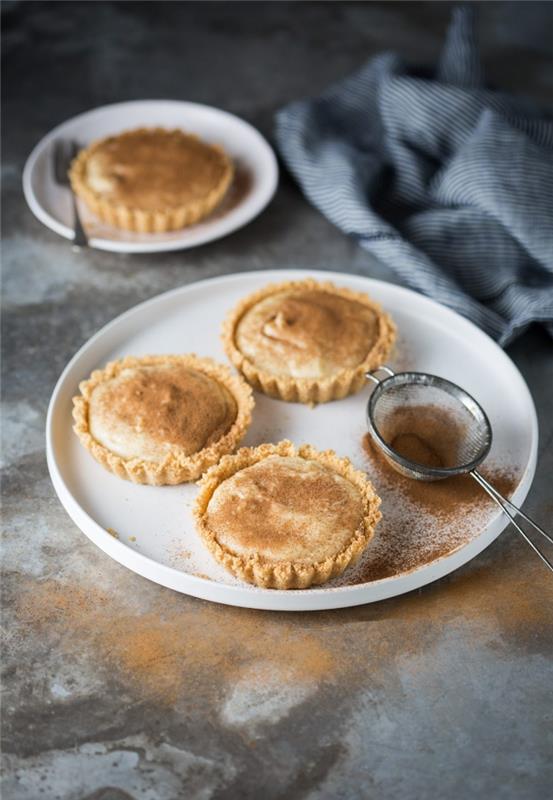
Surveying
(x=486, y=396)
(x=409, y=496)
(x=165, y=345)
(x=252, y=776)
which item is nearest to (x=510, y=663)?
(x=409, y=496)

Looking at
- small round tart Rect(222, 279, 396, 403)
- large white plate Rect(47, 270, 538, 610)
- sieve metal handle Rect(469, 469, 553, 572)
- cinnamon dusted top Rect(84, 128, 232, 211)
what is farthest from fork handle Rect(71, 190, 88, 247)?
sieve metal handle Rect(469, 469, 553, 572)

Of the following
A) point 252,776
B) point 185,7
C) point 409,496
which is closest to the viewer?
point 252,776

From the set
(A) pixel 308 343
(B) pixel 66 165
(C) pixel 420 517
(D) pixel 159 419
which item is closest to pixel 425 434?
(C) pixel 420 517

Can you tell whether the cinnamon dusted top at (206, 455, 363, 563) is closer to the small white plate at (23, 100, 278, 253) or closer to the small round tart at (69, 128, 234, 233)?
the small white plate at (23, 100, 278, 253)

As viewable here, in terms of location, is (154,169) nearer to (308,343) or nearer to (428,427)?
(308,343)

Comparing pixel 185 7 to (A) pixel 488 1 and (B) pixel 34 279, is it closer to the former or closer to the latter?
(A) pixel 488 1
